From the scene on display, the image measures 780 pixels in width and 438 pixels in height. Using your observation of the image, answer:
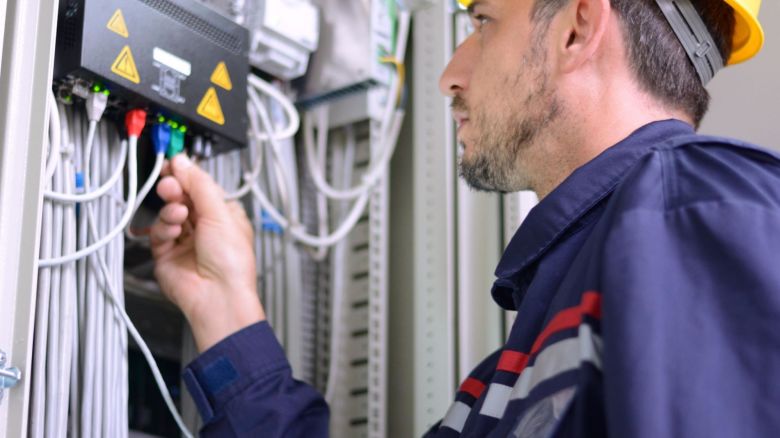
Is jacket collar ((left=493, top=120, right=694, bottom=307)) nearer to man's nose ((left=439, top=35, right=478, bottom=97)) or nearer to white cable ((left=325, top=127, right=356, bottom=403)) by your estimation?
man's nose ((left=439, top=35, right=478, bottom=97))

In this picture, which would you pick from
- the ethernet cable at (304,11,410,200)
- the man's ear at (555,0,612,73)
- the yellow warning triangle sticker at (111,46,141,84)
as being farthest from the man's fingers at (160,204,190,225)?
the man's ear at (555,0,612,73)

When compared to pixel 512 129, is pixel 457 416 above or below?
below

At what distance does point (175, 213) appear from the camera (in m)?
1.52

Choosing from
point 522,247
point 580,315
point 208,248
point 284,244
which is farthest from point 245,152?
point 580,315

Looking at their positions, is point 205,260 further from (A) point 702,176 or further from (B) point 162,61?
(A) point 702,176

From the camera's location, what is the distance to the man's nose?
151cm

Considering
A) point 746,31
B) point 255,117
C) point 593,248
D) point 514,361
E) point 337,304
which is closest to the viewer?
point 593,248

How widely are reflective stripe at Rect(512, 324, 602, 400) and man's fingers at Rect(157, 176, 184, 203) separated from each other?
2.29 feet

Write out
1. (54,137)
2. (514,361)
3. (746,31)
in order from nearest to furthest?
1. (514,361)
2. (54,137)
3. (746,31)

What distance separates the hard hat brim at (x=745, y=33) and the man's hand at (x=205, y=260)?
0.78 m

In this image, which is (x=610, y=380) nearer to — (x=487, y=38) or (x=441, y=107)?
(x=487, y=38)

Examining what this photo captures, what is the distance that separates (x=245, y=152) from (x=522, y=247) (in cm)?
72

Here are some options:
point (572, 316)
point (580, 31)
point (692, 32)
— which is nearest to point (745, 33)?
point (692, 32)

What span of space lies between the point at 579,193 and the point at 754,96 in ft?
2.01
